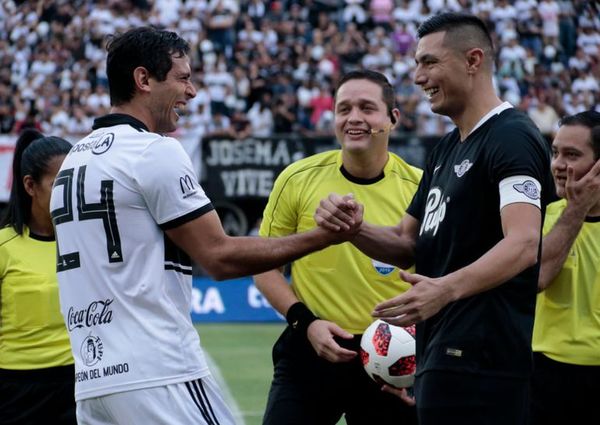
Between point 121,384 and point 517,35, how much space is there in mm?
27133

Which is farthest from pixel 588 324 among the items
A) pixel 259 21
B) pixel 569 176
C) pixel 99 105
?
pixel 259 21

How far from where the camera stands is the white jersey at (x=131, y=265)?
14.3 feet

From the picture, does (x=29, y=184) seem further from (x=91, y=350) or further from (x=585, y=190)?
(x=585, y=190)

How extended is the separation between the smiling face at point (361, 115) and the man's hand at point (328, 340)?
1022 millimetres

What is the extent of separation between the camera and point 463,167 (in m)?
4.77

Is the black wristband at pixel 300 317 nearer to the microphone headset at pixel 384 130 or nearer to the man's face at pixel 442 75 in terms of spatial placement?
the microphone headset at pixel 384 130

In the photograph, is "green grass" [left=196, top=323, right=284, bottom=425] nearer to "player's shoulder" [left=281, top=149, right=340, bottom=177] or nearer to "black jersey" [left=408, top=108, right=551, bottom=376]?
"player's shoulder" [left=281, top=149, right=340, bottom=177]

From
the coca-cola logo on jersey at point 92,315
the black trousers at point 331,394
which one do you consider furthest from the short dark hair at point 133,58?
the black trousers at point 331,394

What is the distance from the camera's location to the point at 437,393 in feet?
15.4

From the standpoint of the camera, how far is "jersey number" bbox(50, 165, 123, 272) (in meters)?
4.40

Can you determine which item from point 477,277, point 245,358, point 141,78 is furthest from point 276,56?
point 477,277

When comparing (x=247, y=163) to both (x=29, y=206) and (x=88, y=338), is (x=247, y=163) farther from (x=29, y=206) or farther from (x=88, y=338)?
(x=88, y=338)

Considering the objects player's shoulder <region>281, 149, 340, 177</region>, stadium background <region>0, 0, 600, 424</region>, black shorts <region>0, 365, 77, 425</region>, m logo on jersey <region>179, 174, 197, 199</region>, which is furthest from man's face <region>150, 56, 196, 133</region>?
stadium background <region>0, 0, 600, 424</region>

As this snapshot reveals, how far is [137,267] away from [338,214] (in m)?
0.92
